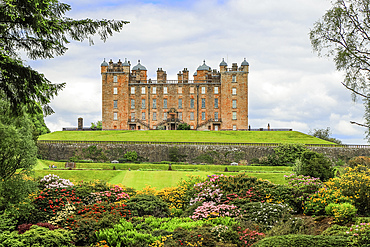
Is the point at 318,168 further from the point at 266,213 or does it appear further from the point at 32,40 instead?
the point at 32,40

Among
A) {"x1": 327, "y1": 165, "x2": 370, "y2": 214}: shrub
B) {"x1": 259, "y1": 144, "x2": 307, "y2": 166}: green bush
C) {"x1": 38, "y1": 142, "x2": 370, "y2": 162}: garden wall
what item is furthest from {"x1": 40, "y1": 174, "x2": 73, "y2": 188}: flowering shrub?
{"x1": 259, "y1": 144, "x2": 307, "y2": 166}: green bush

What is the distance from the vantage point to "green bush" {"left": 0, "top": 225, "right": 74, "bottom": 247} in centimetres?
1114

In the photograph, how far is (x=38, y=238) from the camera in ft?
37.1

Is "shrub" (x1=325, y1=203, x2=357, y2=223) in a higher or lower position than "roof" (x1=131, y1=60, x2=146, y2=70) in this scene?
lower

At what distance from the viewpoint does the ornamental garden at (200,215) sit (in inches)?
422

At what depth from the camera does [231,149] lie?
155ft

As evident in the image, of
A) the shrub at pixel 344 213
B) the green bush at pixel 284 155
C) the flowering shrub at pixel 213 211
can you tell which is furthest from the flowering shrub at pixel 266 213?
the green bush at pixel 284 155

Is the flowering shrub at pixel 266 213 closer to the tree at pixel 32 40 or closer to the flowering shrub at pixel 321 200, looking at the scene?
the flowering shrub at pixel 321 200

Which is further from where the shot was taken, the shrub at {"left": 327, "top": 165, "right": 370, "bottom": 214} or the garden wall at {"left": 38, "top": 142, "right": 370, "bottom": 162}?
the garden wall at {"left": 38, "top": 142, "right": 370, "bottom": 162}

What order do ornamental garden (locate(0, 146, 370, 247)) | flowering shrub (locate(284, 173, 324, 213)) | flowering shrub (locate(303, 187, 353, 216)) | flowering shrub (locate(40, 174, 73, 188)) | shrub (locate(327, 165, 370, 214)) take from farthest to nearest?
1. flowering shrub (locate(40, 174, 73, 188))
2. flowering shrub (locate(284, 173, 324, 213))
3. flowering shrub (locate(303, 187, 353, 216))
4. shrub (locate(327, 165, 370, 214))
5. ornamental garden (locate(0, 146, 370, 247))

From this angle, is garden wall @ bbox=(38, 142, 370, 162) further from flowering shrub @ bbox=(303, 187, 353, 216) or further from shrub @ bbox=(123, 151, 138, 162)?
flowering shrub @ bbox=(303, 187, 353, 216)

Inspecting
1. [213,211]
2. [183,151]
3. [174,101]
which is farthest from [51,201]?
[174,101]

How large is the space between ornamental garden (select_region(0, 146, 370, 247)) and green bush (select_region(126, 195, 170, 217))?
0.04m

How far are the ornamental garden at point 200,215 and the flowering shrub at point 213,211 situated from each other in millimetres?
36
